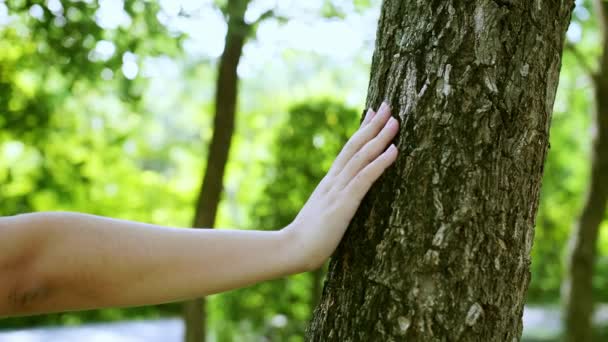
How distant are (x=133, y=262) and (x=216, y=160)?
13.5ft

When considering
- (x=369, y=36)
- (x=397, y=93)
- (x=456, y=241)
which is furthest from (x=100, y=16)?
(x=369, y=36)

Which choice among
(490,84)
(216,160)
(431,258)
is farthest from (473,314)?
(216,160)

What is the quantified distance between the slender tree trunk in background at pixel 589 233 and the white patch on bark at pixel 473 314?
686 centimetres

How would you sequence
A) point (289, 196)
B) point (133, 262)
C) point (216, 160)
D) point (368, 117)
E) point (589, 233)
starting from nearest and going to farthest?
1. point (133, 262)
2. point (368, 117)
3. point (216, 160)
4. point (289, 196)
5. point (589, 233)

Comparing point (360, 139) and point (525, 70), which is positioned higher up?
point (525, 70)

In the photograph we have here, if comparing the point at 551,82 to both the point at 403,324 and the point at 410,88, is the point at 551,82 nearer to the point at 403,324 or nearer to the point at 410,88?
the point at 410,88

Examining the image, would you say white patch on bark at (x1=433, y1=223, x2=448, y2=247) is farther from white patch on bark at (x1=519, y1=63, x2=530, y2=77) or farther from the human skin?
white patch on bark at (x1=519, y1=63, x2=530, y2=77)

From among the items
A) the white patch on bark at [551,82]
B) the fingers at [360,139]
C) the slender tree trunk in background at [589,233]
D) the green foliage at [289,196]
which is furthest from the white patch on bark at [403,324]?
the slender tree trunk in background at [589,233]

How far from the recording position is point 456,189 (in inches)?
Answer: 59.0

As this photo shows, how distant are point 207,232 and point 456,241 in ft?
1.77

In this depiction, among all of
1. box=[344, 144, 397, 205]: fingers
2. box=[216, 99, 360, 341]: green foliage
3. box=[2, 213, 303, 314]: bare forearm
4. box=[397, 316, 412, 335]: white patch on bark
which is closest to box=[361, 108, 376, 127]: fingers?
box=[344, 144, 397, 205]: fingers

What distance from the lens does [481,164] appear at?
151cm

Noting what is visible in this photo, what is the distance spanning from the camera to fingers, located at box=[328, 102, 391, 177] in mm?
1603

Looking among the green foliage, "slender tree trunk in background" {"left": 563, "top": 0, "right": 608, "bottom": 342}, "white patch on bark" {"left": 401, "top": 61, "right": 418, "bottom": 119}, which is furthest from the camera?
"slender tree trunk in background" {"left": 563, "top": 0, "right": 608, "bottom": 342}
